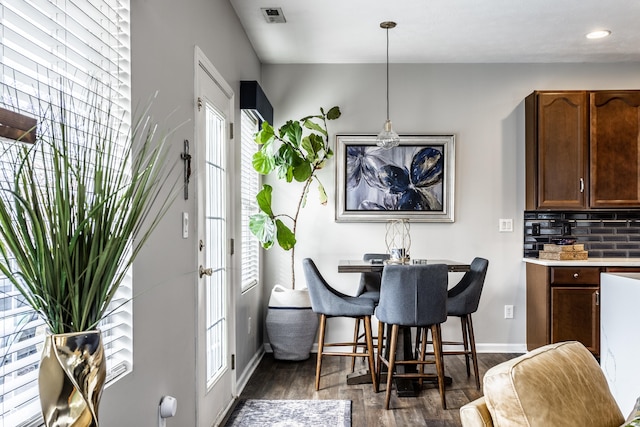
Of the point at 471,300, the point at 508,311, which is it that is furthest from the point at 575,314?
the point at 471,300

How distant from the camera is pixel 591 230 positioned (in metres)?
4.80

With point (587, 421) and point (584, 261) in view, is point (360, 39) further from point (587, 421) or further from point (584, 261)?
point (587, 421)

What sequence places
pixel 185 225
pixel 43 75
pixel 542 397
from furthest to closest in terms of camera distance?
pixel 185 225 → pixel 43 75 → pixel 542 397

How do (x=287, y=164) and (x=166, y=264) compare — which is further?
(x=287, y=164)

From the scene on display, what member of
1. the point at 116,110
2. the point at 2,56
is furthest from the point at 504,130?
the point at 2,56

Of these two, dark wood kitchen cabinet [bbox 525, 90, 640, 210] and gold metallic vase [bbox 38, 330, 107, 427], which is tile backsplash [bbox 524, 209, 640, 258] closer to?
dark wood kitchen cabinet [bbox 525, 90, 640, 210]

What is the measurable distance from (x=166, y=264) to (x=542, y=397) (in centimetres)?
150

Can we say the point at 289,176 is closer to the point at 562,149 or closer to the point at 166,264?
the point at 166,264

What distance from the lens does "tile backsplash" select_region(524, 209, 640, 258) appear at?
479 centimetres

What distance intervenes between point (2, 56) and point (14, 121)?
16 centimetres

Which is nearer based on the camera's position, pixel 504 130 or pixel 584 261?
pixel 584 261

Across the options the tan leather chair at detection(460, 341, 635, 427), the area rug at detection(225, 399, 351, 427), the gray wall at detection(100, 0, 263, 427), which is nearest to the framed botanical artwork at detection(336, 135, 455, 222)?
the area rug at detection(225, 399, 351, 427)

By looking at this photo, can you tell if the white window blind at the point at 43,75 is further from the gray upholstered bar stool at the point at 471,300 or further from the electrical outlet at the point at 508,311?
the electrical outlet at the point at 508,311

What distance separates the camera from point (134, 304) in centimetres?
178
